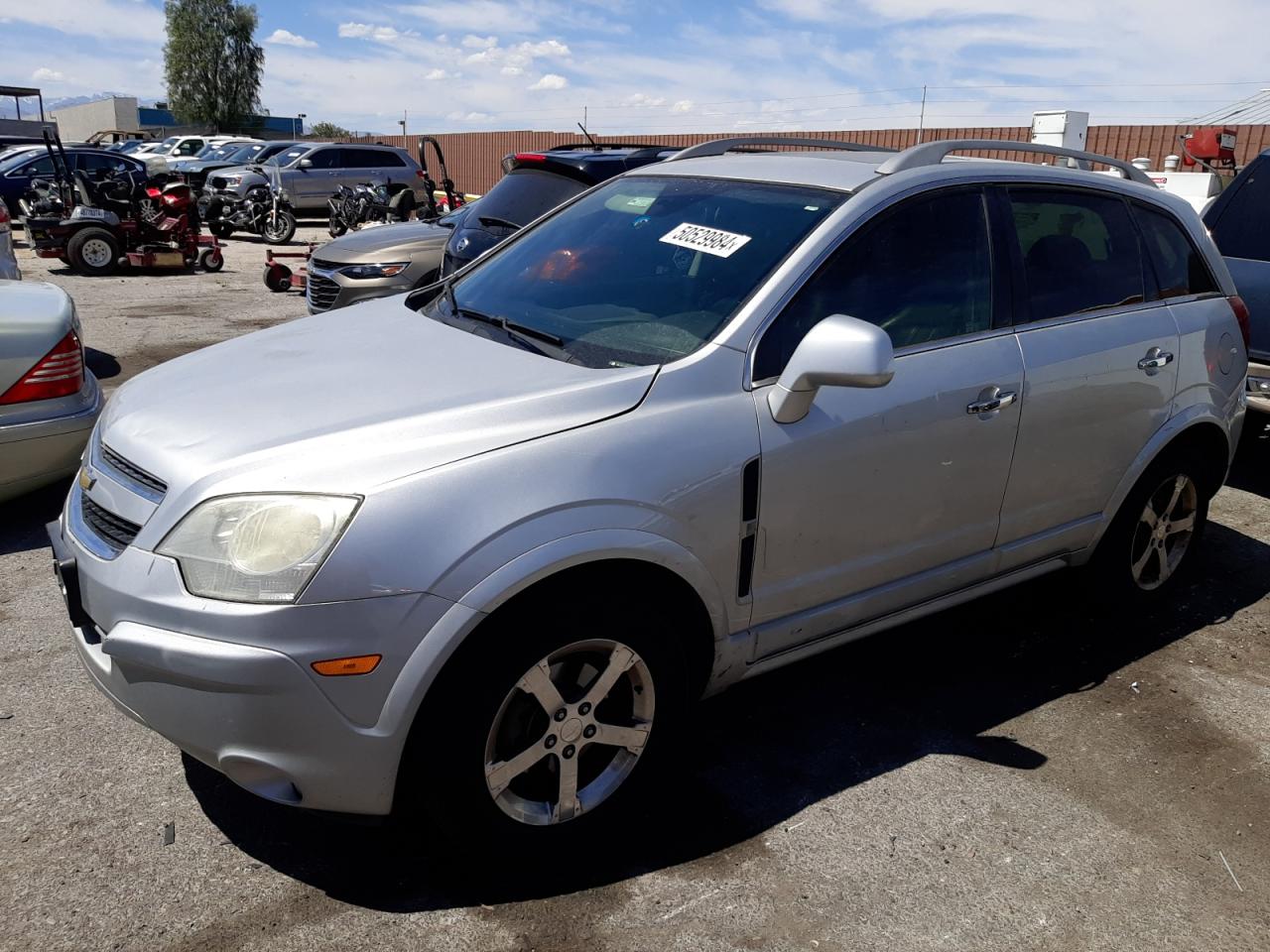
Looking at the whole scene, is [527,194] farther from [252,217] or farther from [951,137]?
[252,217]

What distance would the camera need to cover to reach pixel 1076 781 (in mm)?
3297

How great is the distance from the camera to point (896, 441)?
10.4 ft

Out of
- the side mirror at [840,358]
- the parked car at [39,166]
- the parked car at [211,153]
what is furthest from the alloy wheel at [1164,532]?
the parked car at [211,153]

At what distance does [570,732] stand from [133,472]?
1.29 meters

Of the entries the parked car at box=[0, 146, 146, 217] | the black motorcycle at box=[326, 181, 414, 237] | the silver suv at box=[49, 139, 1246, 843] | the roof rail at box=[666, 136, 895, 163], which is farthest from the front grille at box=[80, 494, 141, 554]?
the parked car at box=[0, 146, 146, 217]

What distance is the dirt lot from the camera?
2.59m

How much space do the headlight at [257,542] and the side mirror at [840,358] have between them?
3.94 feet

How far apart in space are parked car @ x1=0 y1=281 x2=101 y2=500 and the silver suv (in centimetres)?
165

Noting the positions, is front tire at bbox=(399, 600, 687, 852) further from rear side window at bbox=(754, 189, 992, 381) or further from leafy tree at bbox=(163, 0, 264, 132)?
leafy tree at bbox=(163, 0, 264, 132)

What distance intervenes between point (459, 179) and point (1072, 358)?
105 ft

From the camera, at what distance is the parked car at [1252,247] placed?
5.94 meters

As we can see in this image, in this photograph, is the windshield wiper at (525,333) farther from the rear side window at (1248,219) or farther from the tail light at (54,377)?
the rear side window at (1248,219)

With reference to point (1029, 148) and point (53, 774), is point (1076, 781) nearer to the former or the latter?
point (1029, 148)

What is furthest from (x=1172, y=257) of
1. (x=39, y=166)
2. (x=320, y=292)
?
(x=39, y=166)
